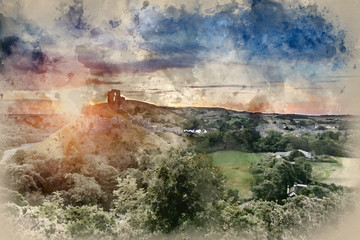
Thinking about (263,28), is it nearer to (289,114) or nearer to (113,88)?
(289,114)

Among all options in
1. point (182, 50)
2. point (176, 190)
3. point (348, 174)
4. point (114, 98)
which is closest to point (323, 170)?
point (348, 174)

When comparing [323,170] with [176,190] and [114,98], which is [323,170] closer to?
[176,190]

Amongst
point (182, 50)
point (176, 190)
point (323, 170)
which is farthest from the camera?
point (323, 170)

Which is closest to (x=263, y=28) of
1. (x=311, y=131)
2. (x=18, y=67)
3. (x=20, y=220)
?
(x=311, y=131)

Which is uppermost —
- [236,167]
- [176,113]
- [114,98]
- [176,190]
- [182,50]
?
[182,50]

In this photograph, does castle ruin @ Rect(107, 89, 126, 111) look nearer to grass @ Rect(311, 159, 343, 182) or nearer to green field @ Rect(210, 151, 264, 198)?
green field @ Rect(210, 151, 264, 198)

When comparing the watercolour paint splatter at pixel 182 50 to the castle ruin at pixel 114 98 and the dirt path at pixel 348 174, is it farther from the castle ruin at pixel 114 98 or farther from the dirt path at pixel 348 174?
the dirt path at pixel 348 174

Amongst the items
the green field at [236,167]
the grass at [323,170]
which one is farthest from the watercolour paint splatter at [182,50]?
the grass at [323,170]
